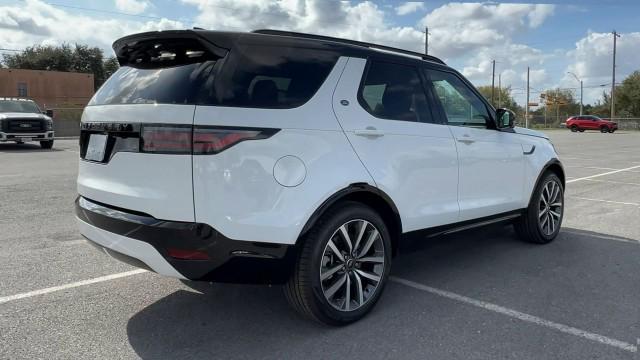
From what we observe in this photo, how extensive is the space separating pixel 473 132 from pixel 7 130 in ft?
58.3

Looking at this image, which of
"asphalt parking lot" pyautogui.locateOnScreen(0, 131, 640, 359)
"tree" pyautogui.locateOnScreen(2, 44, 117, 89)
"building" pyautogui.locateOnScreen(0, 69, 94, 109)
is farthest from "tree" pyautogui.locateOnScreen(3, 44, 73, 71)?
"asphalt parking lot" pyautogui.locateOnScreen(0, 131, 640, 359)

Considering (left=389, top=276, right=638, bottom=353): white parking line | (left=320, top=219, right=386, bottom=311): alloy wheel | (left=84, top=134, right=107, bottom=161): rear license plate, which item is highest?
(left=84, top=134, right=107, bottom=161): rear license plate

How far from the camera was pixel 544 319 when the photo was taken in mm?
3682

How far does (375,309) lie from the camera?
3834 millimetres

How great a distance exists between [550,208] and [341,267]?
336cm

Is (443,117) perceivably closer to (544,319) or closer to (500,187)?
(500,187)

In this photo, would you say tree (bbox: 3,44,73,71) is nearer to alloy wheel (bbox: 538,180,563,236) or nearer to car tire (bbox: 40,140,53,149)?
car tire (bbox: 40,140,53,149)

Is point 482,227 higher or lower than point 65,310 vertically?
higher

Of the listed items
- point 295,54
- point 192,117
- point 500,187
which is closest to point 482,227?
point 500,187

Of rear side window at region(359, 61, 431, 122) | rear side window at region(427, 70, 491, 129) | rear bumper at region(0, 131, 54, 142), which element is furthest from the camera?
rear bumper at region(0, 131, 54, 142)

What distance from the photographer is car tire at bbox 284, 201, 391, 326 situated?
3.29m

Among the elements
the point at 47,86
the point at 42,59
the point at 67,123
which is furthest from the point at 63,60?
the point at 67,123

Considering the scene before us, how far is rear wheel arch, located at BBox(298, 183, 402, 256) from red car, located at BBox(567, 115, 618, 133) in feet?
171

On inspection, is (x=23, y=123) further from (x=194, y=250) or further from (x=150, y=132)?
(x=194, y=250)
